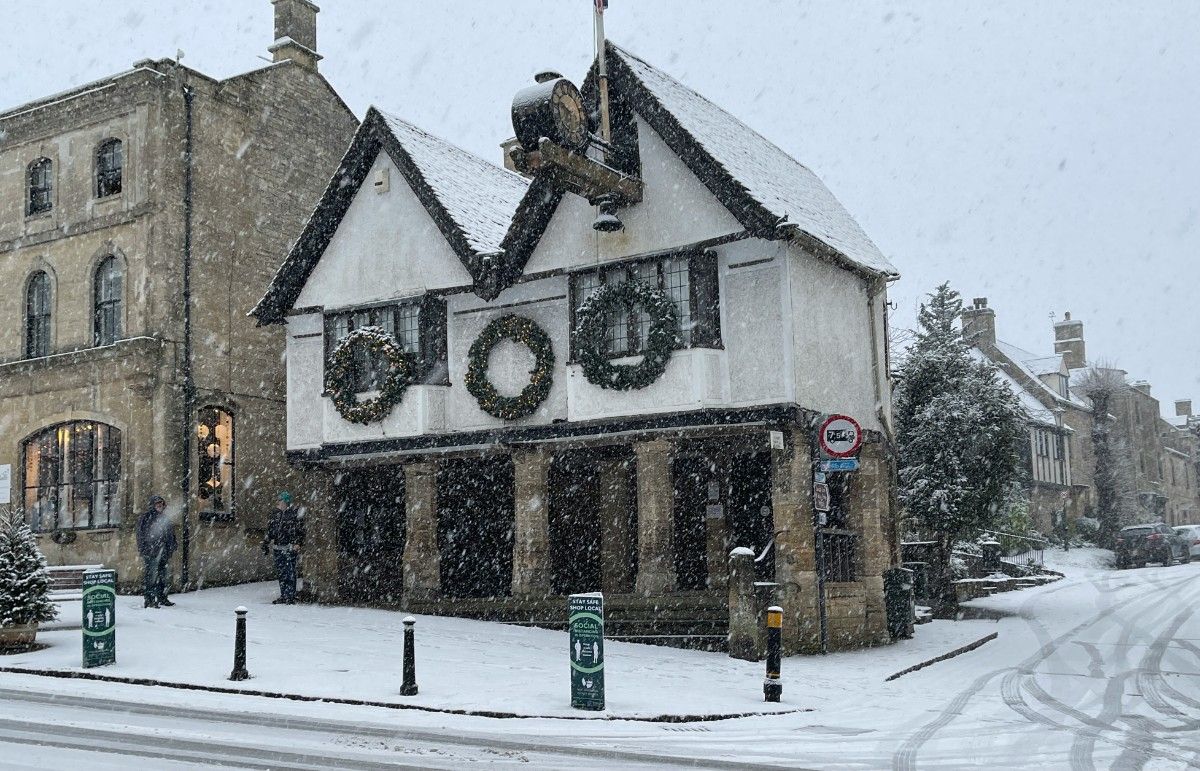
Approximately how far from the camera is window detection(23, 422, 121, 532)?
24578 mm

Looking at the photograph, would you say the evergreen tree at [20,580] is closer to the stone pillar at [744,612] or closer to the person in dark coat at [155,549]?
the person in dark coat at [155,549]

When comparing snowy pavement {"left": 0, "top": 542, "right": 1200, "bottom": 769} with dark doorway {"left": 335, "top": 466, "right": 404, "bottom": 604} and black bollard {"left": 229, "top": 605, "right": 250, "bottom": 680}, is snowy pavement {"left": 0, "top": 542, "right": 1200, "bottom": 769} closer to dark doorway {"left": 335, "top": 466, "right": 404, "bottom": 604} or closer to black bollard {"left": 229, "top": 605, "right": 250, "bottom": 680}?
black bollard {"left": 229, "top": 605, "right": 250, "bottom": 680}

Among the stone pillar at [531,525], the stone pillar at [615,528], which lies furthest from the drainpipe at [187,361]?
the stone pillar at [615,528]

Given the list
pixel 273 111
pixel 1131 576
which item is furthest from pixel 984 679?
pixel 1131 576

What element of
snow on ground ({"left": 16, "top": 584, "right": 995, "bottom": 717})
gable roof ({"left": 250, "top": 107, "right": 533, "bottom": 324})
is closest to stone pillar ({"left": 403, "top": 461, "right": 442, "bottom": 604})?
snow on ground ({"left": 16, "top": 584, "right": 995, "bottom": 717})

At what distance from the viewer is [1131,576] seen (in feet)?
126

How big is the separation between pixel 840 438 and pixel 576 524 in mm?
8384

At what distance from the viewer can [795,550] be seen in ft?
60.2

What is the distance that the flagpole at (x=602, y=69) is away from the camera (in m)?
19.4

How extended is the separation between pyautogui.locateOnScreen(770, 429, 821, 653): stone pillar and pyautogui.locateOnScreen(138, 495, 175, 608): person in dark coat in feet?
35.3

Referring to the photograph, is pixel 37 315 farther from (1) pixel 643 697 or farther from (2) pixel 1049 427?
(2) pixel 1049 427

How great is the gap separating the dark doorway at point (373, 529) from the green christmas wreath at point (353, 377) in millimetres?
2528

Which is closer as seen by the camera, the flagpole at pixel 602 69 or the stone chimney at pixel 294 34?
the flagpole at pixel 602 69

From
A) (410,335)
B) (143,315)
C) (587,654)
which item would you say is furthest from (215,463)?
(587,654)
